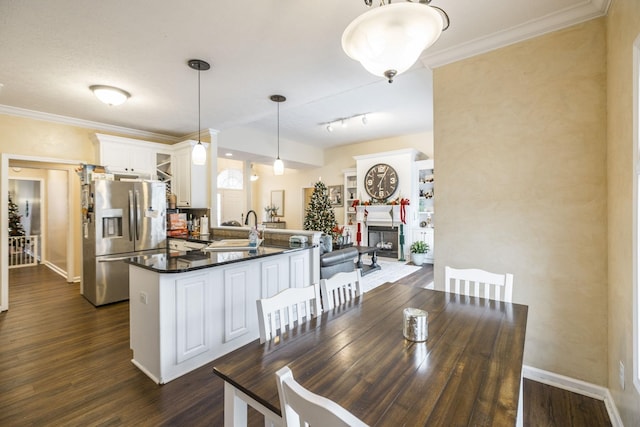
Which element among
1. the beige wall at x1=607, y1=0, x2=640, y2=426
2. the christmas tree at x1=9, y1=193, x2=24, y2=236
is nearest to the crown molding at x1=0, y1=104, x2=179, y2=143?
the christmas tree at x1=9, y1=193, x2=24, y2=236

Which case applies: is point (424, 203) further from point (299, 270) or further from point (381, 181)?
point (299, 270)

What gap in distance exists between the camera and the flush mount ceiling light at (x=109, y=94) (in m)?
3.23

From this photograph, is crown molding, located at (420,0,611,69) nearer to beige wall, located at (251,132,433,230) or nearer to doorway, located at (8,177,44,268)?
beige wall, located at (251,132,433,230)

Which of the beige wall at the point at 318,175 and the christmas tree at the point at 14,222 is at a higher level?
the beige wall at the point at 318,175

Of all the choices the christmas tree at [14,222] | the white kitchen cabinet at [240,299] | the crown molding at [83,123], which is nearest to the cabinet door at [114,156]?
the crown molding at [83,123]

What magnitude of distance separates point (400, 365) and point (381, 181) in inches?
252

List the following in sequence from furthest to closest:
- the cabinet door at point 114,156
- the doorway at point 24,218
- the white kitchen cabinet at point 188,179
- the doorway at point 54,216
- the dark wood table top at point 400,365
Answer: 1. the doorway at point 24,218
2. the white kitchen cabinet at point 188,179
3. the cabinet door at point 114,156
4. the doorway at point 54,216
5. the dark wood table top at point 400,365

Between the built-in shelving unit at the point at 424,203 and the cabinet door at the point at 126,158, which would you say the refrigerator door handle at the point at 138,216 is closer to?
the cabinet door at the point at 126,158

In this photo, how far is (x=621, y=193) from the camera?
5.43 ft

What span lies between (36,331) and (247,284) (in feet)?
8.04

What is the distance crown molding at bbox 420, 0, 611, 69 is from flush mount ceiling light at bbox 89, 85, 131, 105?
132 inches

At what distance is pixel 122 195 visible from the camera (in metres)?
4.09

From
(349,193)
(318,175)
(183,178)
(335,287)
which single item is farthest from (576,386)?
(318,175)

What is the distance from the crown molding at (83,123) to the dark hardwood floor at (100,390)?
9.13 feet
